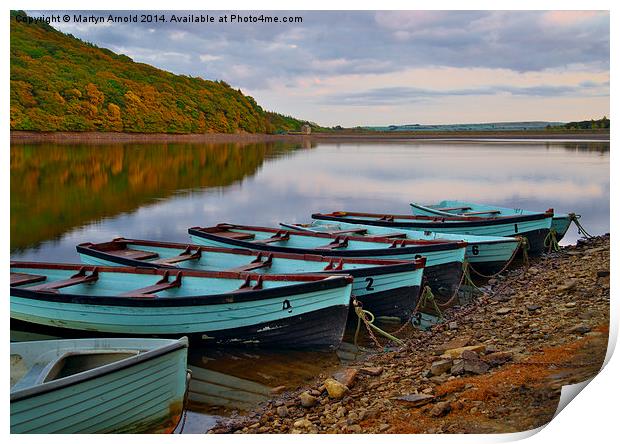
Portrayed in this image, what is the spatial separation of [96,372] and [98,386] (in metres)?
0.11

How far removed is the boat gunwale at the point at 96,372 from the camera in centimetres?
368

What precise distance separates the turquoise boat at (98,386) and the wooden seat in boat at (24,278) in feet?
8.06

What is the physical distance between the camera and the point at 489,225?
397 inches

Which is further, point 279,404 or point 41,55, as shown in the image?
point 41,55

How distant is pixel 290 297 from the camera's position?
579cm

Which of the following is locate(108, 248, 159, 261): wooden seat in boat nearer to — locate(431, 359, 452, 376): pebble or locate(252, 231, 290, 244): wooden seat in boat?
locate(252, 231, 290, 244): wooden seat in boat

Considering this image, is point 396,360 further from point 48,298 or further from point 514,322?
point 48,298

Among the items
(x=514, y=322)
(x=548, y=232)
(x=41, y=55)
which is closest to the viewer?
(x=41, y=55)

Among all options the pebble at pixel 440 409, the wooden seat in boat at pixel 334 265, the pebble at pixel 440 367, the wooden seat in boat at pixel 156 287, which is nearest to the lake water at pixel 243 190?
the wooden seat in boat at pixel 156 287

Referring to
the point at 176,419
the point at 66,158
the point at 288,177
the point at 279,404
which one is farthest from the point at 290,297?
the point at 288,177

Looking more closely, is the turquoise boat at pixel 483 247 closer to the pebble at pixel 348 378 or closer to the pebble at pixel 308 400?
the pebble at pixel 348 378

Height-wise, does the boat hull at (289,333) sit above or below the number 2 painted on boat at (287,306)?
below

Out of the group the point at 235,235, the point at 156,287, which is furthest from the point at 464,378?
the point at 235,235
